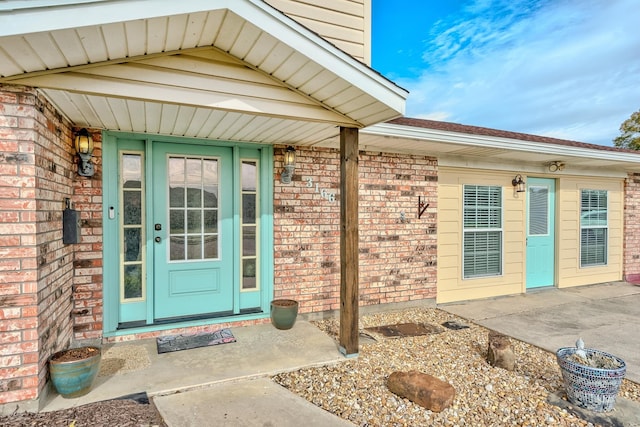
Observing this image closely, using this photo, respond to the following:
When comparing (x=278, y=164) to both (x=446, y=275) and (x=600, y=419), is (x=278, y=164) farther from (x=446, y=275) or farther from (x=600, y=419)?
(x=600, y=419)

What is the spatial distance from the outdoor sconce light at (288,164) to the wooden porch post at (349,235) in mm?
1010

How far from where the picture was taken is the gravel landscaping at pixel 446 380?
8.12 feet

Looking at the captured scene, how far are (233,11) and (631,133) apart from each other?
26.6 metres

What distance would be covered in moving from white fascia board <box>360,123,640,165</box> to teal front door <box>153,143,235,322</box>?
1.78 m

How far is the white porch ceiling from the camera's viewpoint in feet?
6.40

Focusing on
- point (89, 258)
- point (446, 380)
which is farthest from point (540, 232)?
point (89, 258)

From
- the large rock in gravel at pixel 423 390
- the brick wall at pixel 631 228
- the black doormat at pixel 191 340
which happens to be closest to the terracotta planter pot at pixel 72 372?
the black doormat at pixel 191 340

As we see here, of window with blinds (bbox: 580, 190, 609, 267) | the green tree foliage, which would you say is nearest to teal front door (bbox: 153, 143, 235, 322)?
window with blinds (bbox: 580, 190, 609, 267)

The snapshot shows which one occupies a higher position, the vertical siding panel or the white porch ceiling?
the vertical siding panel

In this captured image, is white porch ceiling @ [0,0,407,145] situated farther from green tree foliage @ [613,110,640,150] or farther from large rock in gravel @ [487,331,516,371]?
green tree foliage @ [613,110,640,150]

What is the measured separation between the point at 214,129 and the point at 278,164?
3.19 ft

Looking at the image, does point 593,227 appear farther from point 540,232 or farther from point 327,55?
point 327,55

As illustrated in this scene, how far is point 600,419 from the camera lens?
2.47 metres

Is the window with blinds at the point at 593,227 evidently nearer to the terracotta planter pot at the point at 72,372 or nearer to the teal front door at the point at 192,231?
the teal front door at the point at 192,231
